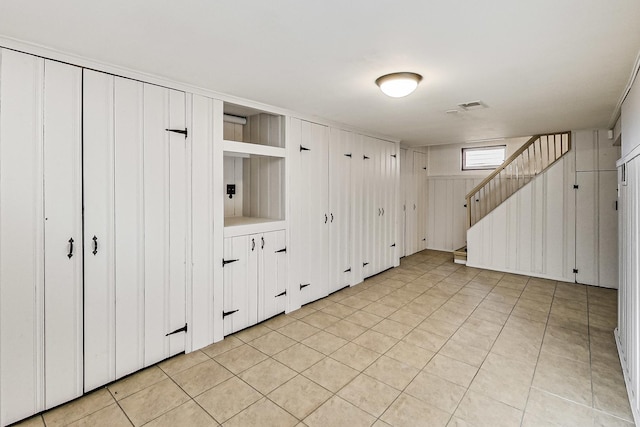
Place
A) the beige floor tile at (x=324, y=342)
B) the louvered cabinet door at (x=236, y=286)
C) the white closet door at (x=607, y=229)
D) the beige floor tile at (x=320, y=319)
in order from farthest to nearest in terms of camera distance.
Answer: the white closet door at (x=607, y=229)
the beige floor tile at (x=320, y=319)
the louvered cabinet door at (x=236, y=286)
the beige floor tile at (x=324, y=342)

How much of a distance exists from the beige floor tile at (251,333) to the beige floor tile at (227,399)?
72cm

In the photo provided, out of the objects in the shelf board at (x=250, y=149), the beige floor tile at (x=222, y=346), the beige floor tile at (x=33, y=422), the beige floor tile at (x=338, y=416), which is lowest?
the beige floor tile at (x=33, y=422)

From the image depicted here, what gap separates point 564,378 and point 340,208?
298 cm

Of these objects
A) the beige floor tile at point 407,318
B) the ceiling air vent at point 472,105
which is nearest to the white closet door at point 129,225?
the beige floor tile at point 407,318

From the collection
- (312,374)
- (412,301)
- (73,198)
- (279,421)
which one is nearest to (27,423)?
(73,198)

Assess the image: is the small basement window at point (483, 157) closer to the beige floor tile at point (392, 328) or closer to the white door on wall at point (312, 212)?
the white door on wall at point (312, 212)

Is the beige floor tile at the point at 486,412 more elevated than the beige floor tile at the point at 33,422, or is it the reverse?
the beige floor tile at the point at 486,412

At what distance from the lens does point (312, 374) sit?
2.56m

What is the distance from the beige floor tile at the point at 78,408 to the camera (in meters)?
2.06

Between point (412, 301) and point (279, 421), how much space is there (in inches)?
104

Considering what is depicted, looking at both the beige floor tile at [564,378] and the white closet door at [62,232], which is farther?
the beige floor tile at [564,378]

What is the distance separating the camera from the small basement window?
265 inches

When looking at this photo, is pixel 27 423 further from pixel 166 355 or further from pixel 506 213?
pixel 506 213

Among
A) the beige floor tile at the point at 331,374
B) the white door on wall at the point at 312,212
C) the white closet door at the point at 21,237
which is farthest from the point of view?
the white door on wall at the point at 312,212
